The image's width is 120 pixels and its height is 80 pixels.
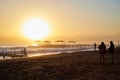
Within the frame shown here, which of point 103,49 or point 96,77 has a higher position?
point 103,49

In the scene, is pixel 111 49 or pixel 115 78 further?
pixel 111 49

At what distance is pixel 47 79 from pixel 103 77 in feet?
12.7

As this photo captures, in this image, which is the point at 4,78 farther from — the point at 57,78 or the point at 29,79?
the point at 57,78

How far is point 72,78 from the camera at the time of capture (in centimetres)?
1764

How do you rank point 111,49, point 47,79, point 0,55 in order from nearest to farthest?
point 47,79 < point 111,49 < point 0,55

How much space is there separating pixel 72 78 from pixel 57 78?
1019 mm

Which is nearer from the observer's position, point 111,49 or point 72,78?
point 72,78

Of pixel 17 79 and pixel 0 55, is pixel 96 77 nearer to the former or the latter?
pixel 17 79

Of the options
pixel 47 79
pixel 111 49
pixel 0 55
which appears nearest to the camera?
pixel 47 79

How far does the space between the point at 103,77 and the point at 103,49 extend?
9.17 metres

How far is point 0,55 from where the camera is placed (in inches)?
2277

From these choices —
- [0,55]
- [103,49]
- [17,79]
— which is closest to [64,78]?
[17,79]

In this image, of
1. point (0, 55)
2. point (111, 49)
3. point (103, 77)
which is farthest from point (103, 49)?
point (0, 55)

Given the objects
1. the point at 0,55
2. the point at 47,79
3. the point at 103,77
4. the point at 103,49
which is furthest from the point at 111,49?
the point at 0,55
